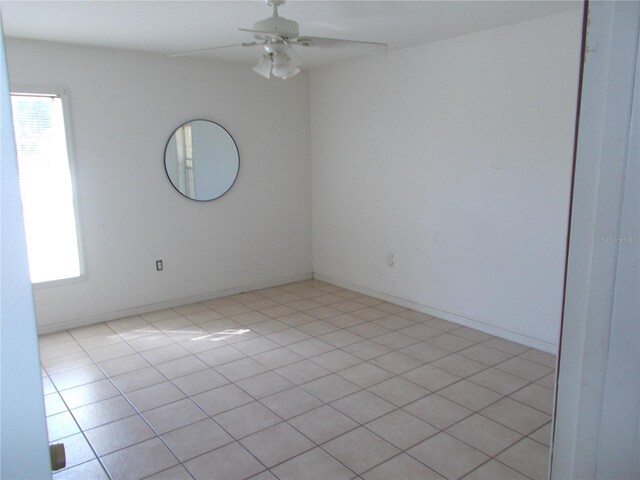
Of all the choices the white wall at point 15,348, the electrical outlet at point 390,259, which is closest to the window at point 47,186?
the electrical outlet at point 390,259

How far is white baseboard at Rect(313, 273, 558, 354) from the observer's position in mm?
3583

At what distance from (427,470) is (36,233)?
11.5 ft

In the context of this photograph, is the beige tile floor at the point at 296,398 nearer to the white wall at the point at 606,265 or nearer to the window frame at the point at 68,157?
the window frame at the point at 68,157

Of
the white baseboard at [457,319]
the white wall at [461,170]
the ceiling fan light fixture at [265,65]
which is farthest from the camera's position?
the white baseboard at [457,319]

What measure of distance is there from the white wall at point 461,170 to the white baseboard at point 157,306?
0.73m

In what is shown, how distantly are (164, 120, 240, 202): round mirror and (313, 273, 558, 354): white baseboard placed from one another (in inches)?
65.3

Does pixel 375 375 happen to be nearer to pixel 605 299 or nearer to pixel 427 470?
pixel 427 470

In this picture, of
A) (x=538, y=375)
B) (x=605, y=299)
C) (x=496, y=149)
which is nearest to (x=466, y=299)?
(x=538, y=375)

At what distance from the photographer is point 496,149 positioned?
3.64m

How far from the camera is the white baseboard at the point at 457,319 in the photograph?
11.8 feet

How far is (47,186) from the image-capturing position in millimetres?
3953

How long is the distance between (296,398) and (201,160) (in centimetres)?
268

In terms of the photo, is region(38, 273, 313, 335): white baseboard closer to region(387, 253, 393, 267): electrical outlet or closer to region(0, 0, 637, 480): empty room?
region(0, 0, 637, 480): empty room

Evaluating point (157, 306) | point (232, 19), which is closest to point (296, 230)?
point (157, 306)
